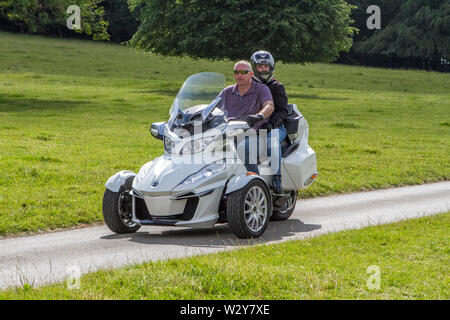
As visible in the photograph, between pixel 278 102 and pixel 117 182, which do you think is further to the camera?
pixel 278 102

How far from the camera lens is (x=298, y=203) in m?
11.6

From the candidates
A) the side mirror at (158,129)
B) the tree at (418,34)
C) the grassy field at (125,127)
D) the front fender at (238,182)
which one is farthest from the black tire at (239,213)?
the tree at (418,34)

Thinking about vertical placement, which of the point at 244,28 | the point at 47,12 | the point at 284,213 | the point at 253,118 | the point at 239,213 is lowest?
the point at 284,213

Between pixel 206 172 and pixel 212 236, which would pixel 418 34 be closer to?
pixel 212 236

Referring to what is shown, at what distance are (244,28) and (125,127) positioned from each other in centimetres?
1815

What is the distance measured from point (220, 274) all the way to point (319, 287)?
2.69 ft

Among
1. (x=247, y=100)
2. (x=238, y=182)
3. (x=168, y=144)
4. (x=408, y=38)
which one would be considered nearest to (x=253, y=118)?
(x=247, y=100)

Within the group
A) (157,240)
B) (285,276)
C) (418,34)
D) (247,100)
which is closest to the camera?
(285,276)

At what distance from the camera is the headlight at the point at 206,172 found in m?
8.22

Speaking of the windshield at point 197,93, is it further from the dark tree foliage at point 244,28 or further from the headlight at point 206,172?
the dark tree foliage at point 244,28

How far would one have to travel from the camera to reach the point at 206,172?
834cm

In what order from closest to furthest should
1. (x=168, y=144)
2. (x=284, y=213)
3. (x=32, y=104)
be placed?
(x=168, y=144) < (x=284, y=213) < (x=32, y=104)

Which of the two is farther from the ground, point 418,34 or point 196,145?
point 418,34
